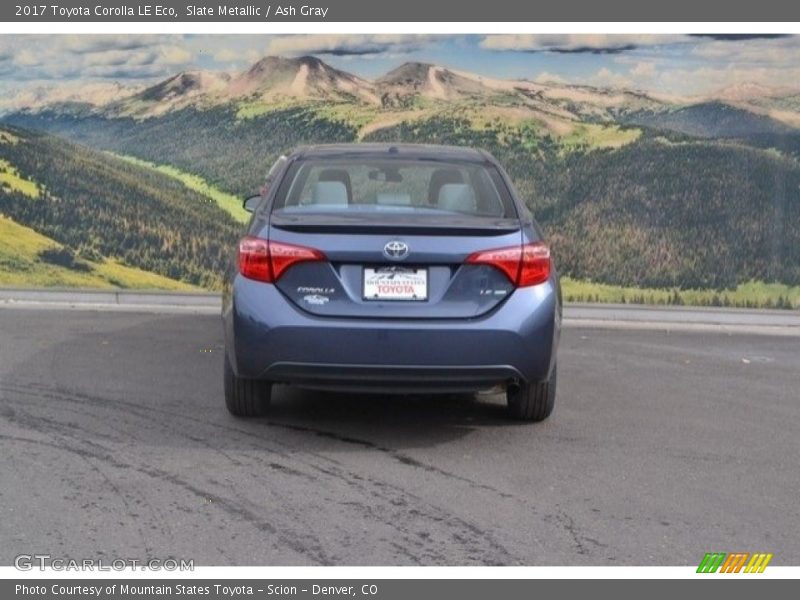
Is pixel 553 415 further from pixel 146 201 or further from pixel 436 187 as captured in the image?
pixel 146 201

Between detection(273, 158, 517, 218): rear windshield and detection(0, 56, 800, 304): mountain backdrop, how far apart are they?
5.05 meters

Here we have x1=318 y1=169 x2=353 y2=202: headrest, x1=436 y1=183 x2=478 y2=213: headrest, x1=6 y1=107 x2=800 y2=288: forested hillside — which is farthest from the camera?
x1=6 y1=107 x2=800 y2=288: forested hillside

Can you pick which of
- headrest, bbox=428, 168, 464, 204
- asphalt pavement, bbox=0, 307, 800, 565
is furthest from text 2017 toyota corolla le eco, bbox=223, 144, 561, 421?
headrest, bbox=428, 168, 464, 204

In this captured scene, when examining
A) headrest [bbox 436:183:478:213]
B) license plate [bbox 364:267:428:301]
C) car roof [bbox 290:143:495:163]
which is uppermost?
car roof [bbox 290:143:495:163]

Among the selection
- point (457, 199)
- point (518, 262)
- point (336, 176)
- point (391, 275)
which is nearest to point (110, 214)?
point (336, 176)

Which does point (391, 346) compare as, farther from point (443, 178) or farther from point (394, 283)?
point (443, 178)

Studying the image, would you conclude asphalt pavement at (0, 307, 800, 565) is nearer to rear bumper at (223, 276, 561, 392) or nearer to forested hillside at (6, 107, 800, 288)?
rear bumper at (223, 276, 561, 392)

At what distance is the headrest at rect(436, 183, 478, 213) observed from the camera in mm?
6482

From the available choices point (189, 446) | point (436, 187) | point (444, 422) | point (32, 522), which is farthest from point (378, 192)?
point (32, 522)

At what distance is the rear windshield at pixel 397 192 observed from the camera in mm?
6293

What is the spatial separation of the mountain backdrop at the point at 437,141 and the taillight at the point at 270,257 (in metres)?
6.66

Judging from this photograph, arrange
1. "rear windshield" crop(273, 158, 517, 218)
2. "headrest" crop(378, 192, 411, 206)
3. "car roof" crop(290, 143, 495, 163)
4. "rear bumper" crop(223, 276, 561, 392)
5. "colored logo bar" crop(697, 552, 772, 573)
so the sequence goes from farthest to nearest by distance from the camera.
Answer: "car roof" crop(290, 143, 495, 163) → "headrest" crop(378, 192, 411, 206) → "rear windshield" crop(273, 158, 517, 218) → "rear bumper" crop(223, 276, 561, 392) → "colored logo bar" crop(697, 552, 772, 573)

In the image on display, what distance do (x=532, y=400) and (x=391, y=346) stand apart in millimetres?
1174

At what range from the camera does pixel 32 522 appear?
4719 mm
